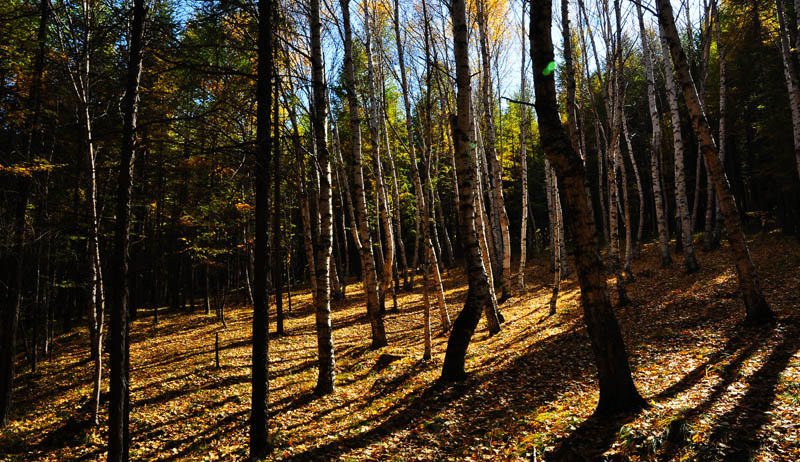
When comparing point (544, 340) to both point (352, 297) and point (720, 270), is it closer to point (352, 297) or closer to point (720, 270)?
point (720, 270)

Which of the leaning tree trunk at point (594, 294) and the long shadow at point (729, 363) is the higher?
the leaning tree trunk at point (594, 294)

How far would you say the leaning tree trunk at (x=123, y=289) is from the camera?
16.5 ft

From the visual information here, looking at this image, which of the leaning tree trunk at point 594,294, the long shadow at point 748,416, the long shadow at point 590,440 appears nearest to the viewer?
the long shadow at point 748,416

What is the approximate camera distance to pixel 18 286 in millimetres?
8617

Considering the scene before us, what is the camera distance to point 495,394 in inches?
252

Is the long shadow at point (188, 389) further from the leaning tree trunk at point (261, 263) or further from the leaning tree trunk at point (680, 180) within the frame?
the leaning tree trunk at point (680, 180)

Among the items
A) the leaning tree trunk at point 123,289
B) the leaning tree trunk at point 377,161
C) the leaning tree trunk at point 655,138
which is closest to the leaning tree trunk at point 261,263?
the leaning tree trunk at point 123,289

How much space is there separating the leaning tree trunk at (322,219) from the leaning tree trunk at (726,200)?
256 inches

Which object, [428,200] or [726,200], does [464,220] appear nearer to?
[428,200]

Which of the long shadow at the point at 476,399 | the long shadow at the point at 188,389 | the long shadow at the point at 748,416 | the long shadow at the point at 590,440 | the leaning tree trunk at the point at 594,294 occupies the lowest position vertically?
the long shadow at the point at 188,389

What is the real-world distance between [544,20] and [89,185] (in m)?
8.49

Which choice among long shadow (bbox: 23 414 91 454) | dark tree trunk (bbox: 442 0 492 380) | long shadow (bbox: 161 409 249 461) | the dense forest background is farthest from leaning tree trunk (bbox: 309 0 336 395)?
long shadow (bbox: 23 414 91 454)

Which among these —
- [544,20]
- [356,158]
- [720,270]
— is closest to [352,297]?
[356,158]

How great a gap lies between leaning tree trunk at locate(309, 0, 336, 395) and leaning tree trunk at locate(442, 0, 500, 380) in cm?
236
